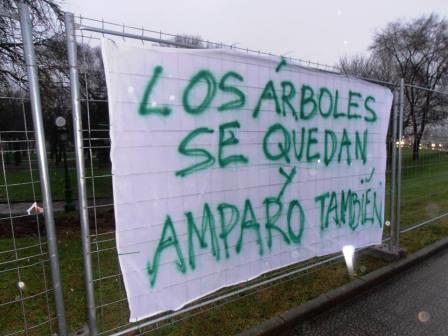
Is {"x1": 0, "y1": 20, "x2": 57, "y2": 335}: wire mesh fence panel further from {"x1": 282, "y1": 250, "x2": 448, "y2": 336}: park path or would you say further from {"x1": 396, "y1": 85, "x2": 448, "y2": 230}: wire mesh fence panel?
{"x1": 396, "y1": 85, "x2": 448, "y2": 230}: wire mesh fence panel

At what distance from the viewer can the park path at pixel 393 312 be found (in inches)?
127

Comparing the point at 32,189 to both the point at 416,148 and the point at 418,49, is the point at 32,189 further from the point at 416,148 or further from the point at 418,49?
the point at 418,49

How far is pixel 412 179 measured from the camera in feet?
18.2

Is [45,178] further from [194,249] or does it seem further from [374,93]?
[374,93]

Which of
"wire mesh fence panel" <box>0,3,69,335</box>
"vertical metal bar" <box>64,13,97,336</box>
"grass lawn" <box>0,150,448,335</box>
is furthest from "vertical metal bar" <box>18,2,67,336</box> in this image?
"vertical metal bar" <box>64,13,97,336</box>

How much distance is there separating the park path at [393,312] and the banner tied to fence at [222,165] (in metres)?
0.63

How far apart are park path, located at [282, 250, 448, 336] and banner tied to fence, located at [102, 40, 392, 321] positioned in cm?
63

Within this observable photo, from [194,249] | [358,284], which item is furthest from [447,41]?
[194,249]

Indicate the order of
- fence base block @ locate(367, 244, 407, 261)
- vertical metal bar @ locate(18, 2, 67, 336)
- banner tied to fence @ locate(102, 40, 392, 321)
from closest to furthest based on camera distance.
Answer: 1. vertical metal bar @ locate(18, 2, 67, 336)
2. banner tied to fence @ locate(102, 40, 392, 321)
3. fence base block @ locate(367, 244, 407, 261)

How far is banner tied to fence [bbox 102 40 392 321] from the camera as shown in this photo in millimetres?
2412

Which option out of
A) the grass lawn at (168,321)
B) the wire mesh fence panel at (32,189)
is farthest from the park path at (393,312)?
the wire mesh fence panel at (32,189)

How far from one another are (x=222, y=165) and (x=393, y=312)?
7.93 feet

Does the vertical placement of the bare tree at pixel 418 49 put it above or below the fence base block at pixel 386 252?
above

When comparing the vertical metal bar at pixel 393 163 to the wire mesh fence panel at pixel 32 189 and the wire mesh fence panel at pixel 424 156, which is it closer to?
the wire mesh fence panel at pixel 424 156
